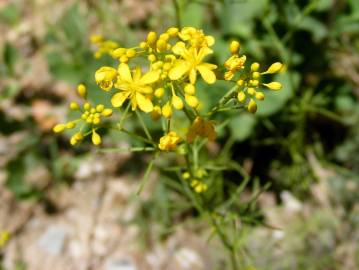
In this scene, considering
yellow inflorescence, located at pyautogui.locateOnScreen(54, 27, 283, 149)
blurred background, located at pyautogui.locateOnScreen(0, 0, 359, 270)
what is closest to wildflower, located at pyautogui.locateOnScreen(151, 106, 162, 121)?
yellow inflorescence, located at pyautogui.locateOnScreen(54, 27, 283, 149)

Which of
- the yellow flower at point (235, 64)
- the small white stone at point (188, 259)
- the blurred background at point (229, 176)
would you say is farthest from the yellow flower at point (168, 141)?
the small white stone at point (188, 259)

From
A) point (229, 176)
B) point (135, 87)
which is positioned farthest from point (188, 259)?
point (135, 87)

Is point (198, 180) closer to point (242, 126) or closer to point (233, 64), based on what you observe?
point (233, 64)

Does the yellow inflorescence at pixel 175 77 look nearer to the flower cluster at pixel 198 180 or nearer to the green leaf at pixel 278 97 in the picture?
the flower cluster at pixel 198 180

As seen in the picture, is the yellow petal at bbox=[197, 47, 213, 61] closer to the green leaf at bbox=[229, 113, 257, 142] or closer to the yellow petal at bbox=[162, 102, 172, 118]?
the yellow petal at bbox=[162, 102, 172, 118]

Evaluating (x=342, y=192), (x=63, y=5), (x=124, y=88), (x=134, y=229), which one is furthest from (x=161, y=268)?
(x=63, y=5)

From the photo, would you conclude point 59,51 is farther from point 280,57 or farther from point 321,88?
point 321,88
